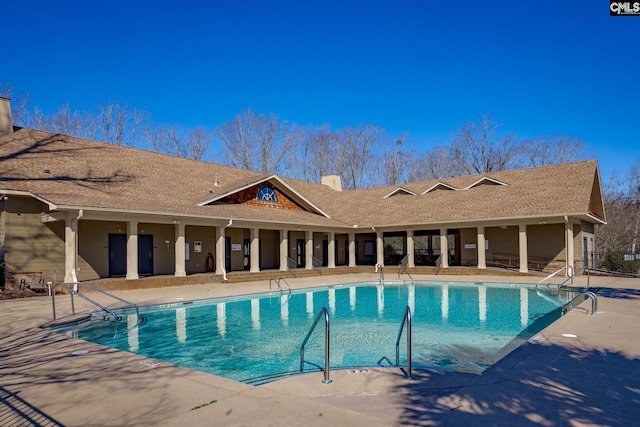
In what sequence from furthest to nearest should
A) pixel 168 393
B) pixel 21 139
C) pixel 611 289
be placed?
pixel 21 139 → pixel 611 289 → pixel 168 393

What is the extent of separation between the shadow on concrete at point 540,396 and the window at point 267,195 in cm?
1815

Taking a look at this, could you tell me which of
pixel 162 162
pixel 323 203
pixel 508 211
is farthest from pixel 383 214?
pixel 162 162

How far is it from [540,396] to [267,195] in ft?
64.9

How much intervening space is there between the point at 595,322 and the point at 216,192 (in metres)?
16.5

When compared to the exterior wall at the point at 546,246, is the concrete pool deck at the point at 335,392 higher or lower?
lower

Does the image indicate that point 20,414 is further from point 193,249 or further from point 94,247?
point 193,249

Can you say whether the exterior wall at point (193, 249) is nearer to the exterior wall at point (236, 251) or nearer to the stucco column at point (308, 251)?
the exterior wall at point (236, 251)

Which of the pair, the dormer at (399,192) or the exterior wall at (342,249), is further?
the exterior wall at (342,249)

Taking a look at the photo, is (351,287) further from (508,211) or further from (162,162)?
(162,162)

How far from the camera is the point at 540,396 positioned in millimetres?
4453

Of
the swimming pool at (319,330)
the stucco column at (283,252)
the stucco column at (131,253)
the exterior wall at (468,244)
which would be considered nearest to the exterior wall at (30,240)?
the stucco column at (131,253)

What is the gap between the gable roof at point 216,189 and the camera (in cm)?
1609

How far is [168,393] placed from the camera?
4.66 m

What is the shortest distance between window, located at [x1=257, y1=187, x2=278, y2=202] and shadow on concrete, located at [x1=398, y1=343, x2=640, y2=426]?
59.5 ft
